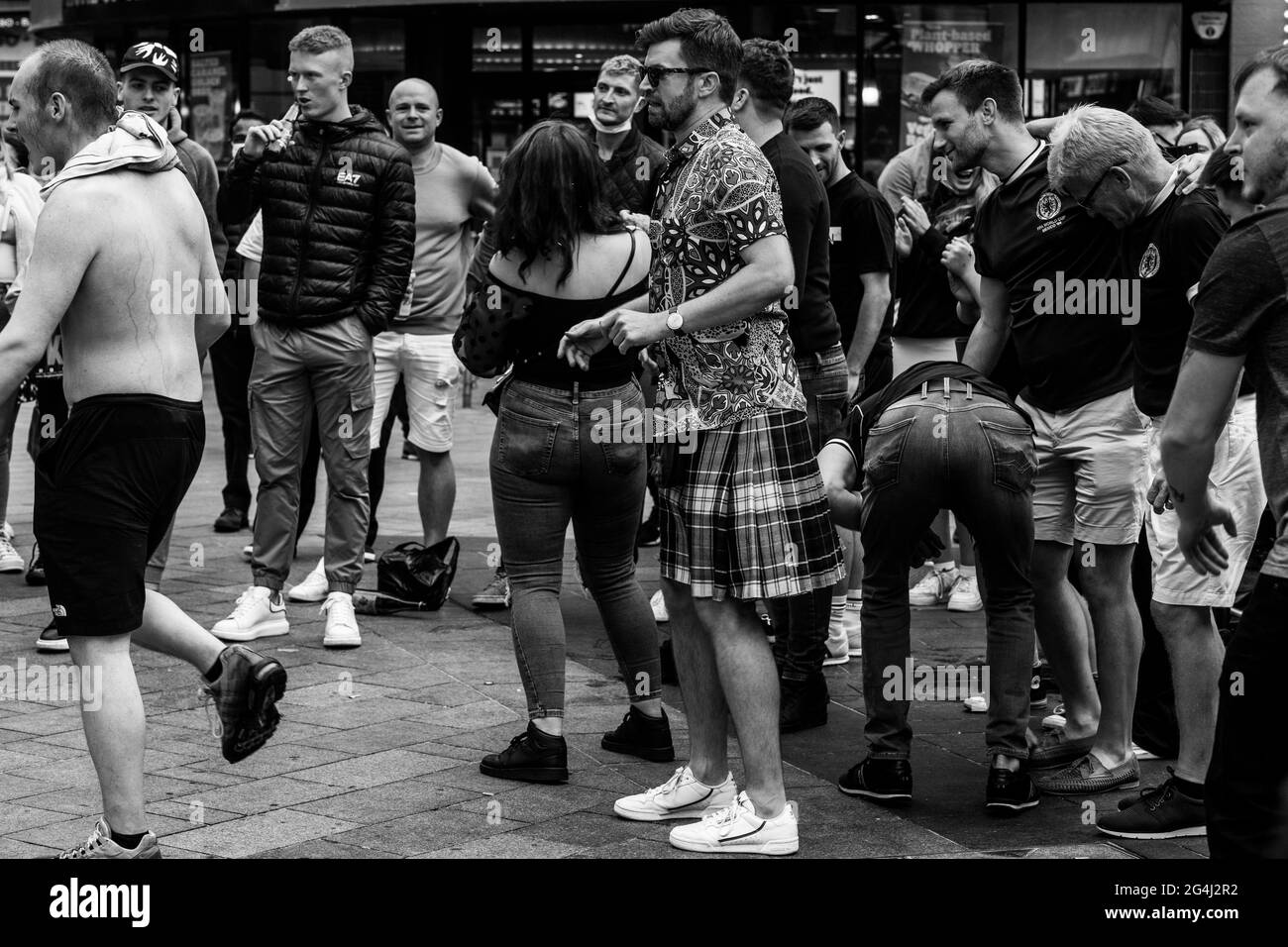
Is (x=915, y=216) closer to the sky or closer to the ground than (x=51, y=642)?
closer to the sky

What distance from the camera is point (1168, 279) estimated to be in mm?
4812

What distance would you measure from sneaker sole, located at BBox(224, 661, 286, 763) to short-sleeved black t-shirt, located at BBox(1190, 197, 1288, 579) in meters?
2.55

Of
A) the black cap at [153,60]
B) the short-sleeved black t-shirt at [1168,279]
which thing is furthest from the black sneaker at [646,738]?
the black cap at [153,60]

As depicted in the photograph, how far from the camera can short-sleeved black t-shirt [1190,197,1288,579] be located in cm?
324

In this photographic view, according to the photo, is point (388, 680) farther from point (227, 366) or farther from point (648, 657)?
point (227, 366)

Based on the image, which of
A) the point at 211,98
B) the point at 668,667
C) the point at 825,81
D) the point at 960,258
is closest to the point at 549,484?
the point at 668,667

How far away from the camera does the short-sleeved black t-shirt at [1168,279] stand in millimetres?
4762

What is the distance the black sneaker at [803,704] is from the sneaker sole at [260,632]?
2238 mm

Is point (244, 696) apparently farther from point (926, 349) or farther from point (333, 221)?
point (926, 349)

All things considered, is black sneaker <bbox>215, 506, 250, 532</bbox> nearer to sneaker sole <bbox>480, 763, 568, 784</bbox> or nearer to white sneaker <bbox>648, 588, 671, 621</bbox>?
white sneaker <bbox>648, 588, 671, 621</bbox>

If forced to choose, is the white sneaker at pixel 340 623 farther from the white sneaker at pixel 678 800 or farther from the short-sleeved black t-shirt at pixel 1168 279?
the short-sleeved black t-shirt at pixel 1168 279

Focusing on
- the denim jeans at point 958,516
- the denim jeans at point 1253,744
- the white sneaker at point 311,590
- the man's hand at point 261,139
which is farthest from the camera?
the white sneaker at point 311,590

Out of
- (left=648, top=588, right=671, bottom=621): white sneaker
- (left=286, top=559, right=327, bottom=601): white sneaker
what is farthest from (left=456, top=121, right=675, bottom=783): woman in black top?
(left=286, top=559, right=327, bottom=601): white sneaker
